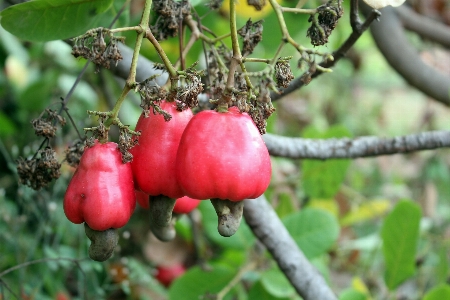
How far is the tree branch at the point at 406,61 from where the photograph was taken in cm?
154

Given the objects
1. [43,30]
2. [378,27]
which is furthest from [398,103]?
[43,30]

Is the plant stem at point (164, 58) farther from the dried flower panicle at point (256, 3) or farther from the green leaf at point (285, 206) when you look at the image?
the green leaf at point (285, 206)

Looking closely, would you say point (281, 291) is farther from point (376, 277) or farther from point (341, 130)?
point (376, 277)

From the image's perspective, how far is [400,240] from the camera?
1.37 m

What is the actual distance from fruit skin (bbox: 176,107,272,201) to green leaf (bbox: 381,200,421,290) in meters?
0.79

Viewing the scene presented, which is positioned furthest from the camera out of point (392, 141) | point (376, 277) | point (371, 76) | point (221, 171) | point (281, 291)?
point (371, 76)

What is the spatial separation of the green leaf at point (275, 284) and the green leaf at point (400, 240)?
0.27 m

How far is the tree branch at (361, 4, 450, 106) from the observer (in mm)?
1539

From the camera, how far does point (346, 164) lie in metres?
1.54

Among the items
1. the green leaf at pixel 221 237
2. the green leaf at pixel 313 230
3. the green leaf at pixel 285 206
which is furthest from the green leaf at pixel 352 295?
the green leaf at pixel 285 206

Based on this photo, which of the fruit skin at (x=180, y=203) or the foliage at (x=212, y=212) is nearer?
the fruit skin at (x=180, y=203)

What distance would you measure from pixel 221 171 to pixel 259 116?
100mm

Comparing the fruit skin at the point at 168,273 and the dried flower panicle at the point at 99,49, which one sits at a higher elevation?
the dried flower panicle at the point at 99,49

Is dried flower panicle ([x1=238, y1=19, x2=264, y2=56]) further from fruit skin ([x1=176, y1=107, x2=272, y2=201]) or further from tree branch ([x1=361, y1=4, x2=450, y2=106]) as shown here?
tree branch ([x1=361, y1=4, x2=450, y2=106])
